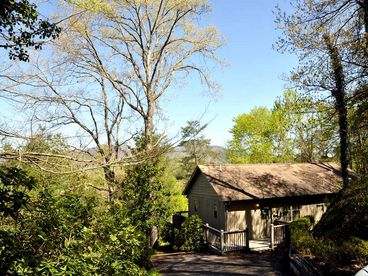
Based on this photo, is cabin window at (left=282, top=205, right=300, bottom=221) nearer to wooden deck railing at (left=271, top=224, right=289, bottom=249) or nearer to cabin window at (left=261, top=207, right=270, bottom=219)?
cabin window at (left=261, top=207, right=270, bottom=219)

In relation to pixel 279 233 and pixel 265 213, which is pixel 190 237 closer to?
pixel 279 233

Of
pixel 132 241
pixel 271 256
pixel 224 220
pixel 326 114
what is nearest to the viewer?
pixel 132 241

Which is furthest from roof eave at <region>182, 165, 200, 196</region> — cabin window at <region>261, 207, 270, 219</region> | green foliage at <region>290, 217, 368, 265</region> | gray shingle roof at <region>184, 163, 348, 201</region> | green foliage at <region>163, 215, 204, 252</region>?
green foliage at <region>290, 217, 368, 265</region>

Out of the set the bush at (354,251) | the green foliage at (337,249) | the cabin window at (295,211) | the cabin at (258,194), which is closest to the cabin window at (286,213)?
→ the cabin at (258,194)

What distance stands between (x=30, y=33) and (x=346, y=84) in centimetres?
1225

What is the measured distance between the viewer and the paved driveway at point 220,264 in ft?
49.9

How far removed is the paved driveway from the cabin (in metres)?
3.97

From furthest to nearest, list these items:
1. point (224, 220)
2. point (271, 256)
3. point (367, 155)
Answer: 1. point (224, 220)
2. point (271, 256)
3. point (367, 155)

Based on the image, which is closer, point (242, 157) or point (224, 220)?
point (224, 220)

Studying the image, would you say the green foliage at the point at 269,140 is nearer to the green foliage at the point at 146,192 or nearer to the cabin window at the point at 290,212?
the cabin window at the point at 290,212

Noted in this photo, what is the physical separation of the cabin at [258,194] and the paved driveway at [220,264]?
3971mm

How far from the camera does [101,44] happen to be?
20.2 m

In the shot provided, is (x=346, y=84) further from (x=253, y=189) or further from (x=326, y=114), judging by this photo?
(x=253, y=189)

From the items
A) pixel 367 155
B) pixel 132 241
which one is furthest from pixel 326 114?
pixel 132 241
